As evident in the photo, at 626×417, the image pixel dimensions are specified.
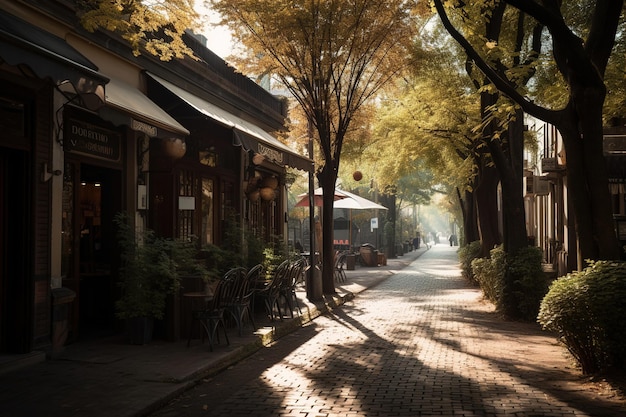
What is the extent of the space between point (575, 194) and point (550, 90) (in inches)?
97.6

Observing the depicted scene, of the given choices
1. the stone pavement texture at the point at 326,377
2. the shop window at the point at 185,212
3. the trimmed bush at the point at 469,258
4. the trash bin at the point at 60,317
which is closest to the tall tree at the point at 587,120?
the stone pavement texture at the point at 326,377

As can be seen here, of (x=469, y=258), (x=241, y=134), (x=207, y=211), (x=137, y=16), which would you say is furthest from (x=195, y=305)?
(x=469, y=258)

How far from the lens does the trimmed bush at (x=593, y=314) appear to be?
21.7 ft

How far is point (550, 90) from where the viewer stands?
32.1 ft

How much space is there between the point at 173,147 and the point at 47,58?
4.10 meters

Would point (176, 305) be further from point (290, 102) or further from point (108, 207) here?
point (290, 102)

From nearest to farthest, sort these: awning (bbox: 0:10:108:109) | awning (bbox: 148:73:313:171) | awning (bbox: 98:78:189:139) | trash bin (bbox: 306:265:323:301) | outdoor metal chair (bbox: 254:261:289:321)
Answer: awning (bbox: 0:10:108:109) < awning (bbox: 98:78:189:139) < awning (bbox: 148:73:313:171) < outdoor metal chair (bbox: 254:261:289:321) < trash bin (bbox: 306:265:323:301)

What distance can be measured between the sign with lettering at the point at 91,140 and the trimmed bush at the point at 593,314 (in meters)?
6.41

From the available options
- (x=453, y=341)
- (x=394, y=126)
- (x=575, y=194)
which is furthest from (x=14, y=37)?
(x=394, y=126)

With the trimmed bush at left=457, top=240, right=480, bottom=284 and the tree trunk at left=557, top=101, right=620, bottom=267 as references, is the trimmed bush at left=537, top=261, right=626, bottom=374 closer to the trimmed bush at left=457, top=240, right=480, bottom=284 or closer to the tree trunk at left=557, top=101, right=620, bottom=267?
the tree trunk at left=557, top=101, right=620, bottom=267

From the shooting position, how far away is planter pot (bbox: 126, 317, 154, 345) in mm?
9133

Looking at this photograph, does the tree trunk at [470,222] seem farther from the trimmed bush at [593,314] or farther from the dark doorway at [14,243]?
the dark doorway at [14,243]

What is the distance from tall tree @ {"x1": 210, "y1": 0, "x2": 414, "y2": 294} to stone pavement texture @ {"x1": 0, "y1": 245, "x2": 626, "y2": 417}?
6.40 meters

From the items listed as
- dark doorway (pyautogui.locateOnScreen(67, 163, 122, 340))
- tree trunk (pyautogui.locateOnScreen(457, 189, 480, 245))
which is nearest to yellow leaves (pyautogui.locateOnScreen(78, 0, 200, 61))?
dark doorway (pyautogui.locateOnScreen(67, 163, 122, 340))
